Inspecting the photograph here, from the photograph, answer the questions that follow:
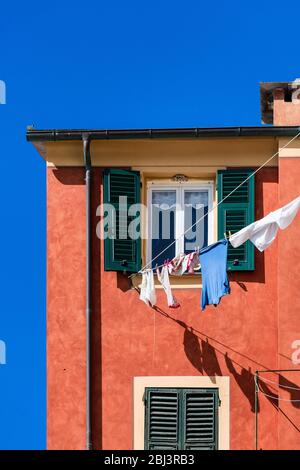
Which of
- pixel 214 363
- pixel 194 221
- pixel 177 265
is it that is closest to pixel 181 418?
pixel 214 363

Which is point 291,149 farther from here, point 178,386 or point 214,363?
point 178,386

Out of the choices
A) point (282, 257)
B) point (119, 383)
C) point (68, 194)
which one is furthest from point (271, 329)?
point (68, 194)

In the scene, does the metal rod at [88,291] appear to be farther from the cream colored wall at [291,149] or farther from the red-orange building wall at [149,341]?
the cream colored wall at [291,149]

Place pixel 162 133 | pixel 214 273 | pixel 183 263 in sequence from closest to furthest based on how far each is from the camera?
1. pixel 214 273
2. pixel 183 263
3. pixel 162 133

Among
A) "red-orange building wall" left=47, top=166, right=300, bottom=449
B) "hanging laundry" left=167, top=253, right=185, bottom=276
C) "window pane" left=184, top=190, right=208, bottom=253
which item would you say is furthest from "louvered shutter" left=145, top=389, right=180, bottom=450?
"window pane" left=184, top=190, right=208, bottom=253

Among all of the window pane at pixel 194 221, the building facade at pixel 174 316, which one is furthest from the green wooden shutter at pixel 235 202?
the window pane at pixel 194 221

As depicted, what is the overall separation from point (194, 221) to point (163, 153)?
1127 millimetres

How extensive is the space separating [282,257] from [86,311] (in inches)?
117

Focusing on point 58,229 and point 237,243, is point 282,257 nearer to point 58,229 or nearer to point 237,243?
point 237,243

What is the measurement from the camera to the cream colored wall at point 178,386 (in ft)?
62.8

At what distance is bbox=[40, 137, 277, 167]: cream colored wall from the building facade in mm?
21

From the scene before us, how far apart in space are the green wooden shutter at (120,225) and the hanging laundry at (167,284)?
54 centimetres

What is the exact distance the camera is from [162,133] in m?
19.5

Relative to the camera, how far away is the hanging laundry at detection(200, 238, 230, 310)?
18.4 m
